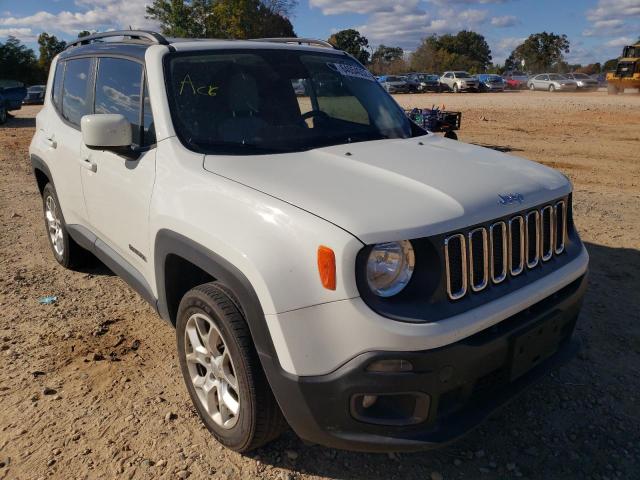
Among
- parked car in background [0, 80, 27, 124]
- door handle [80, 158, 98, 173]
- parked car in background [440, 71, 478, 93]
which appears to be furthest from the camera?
parked car in background [440, 71, 478, 93]

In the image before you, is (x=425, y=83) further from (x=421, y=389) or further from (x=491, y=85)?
(x=421, y=389)

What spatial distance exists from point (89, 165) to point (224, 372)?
74.8 inches

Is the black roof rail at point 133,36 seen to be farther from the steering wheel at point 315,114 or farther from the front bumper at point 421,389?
the front bumper at point 421,389

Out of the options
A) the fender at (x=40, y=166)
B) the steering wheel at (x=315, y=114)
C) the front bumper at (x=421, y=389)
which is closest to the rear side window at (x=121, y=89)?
the steering wheel at (x=315, y=114)

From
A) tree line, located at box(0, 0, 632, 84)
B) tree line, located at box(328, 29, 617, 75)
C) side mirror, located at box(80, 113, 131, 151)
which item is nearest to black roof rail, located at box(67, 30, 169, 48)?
side mirror, located at box(80, 113, 131, 151)

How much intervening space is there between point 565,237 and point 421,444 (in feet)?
4.65

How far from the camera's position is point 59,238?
5.15 metres

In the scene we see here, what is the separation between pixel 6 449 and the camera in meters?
2.82

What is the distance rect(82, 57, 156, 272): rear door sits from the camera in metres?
3.13

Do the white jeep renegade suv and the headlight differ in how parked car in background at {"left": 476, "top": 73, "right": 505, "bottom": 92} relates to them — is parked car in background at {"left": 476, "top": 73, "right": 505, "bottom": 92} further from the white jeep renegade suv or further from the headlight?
the headlight

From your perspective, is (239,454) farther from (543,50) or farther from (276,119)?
(543,50)

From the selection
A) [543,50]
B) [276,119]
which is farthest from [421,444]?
[543,50]

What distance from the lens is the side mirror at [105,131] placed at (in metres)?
2.99

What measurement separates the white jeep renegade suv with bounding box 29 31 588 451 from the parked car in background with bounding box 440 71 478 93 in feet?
128
